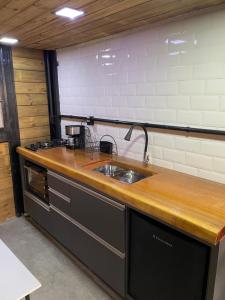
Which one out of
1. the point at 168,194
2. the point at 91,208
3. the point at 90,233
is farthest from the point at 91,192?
the point at 168,194

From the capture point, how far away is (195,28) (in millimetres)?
1629

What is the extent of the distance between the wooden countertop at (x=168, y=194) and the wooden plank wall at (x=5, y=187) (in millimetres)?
779

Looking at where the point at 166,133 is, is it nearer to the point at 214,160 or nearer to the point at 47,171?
the point at 214,160

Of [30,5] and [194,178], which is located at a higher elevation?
[30,5]

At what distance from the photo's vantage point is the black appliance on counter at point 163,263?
1.20 metres

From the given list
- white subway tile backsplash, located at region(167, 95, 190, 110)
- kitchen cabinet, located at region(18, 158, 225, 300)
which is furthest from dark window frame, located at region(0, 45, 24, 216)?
white subway tile backsplash, located at region(167, 95, 190, 110)

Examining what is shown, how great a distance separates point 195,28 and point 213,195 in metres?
1.12

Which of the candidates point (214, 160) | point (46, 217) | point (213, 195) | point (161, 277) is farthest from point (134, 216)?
point (46, 217)

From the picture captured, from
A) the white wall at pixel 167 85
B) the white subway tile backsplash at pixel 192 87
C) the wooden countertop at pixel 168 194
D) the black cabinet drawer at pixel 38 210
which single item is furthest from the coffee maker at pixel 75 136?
the white subway tile backsplash at pixel 192 87

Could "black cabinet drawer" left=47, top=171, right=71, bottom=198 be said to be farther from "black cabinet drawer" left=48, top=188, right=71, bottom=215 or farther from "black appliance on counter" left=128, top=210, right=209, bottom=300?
"black appliance on counter" left=128, top=210, right=209, bottom=300

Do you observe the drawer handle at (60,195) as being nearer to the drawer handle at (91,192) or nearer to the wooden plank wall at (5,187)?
the drawer handle at (91,192)

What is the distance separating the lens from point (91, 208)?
1.79 meters

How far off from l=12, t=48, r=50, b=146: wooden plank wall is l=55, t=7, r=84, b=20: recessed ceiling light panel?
1312mm

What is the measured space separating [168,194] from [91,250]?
85 centimetres
